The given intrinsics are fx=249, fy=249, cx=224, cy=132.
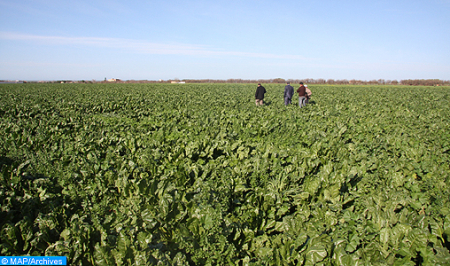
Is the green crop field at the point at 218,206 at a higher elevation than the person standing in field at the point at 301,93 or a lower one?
lower

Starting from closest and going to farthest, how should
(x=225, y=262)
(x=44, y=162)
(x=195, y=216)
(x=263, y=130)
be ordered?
(x=225, y=262), (x=195, y=216), (x=44, y=162), (x=263, y=130)

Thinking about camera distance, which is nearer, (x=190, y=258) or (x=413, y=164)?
(x=190, y=258)

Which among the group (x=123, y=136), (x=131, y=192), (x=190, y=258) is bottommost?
(x=190, y=258)

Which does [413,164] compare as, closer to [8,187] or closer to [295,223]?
[295,223]

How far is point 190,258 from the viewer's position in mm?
3264

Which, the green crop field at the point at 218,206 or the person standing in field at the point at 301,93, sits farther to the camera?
the person standing in field at the point at 301,93

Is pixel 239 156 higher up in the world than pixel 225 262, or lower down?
higher up

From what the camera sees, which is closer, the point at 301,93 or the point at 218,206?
the point at 218,206

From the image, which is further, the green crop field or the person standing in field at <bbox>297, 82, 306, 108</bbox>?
the person standing in field at <bbox>297, 82, 306, 108</bbox>

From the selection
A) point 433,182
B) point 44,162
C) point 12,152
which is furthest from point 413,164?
point 12,152

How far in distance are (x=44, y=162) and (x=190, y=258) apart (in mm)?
4551

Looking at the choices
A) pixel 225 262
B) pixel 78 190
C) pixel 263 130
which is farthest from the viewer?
pixel 263 130

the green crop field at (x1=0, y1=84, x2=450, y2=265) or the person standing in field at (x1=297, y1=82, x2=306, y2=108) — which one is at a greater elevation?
the person standing in field at (x1=297, y1=82, x2=306, y2=108)

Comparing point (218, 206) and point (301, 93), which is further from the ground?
point (301, 93)
